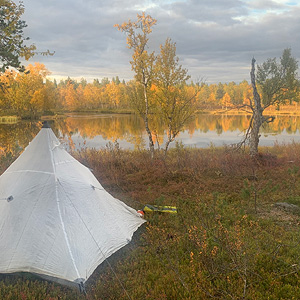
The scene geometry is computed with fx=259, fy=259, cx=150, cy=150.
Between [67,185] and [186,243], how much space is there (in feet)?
10.5

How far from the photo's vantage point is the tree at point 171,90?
1698 centimetres

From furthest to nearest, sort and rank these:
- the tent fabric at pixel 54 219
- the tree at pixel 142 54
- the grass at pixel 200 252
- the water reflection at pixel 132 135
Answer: the water reflection at pixel 132 135, the tree at pixel 142 54, the tent fabric at pixel 54 219, the grass at pixel 200 252

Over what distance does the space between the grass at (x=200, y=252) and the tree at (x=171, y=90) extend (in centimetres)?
655

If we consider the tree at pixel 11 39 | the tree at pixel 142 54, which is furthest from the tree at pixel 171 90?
the tree at pixel 11 39

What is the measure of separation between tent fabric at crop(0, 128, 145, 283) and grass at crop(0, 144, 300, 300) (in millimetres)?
368

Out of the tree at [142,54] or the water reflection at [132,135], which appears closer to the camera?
the tree at [142,54]

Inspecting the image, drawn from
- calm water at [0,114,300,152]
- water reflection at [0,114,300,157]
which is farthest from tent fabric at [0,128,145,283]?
calm water at [0,114,300,152]

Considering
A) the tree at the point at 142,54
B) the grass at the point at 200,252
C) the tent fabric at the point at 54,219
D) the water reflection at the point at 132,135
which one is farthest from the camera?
the water reflection at the point at 132,135

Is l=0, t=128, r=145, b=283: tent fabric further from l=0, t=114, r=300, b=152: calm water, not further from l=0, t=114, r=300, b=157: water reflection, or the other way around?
l=0, t=114, r=300, b=152: calm water

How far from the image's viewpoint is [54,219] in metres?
5.38

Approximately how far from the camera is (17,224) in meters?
5.36

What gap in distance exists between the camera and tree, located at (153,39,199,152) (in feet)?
55.7

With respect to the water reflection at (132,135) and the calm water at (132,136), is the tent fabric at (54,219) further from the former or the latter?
the calm water at (132,136)

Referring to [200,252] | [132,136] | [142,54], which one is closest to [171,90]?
[142,54]
